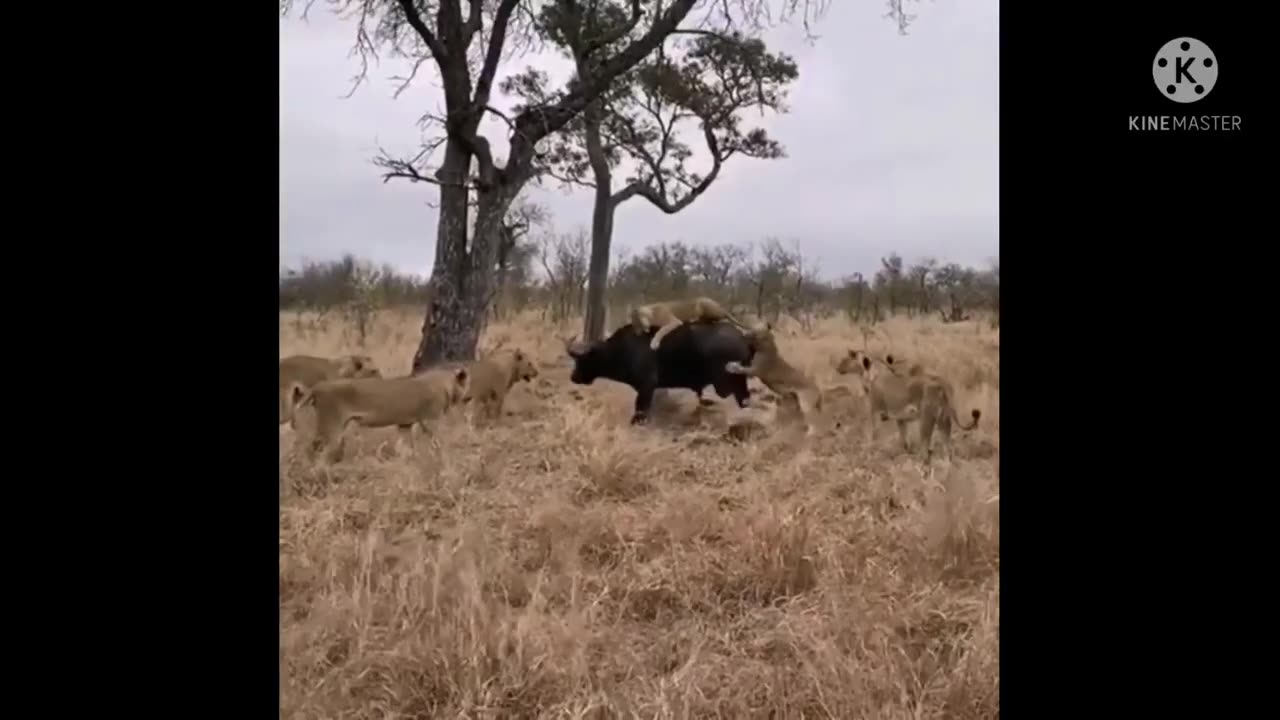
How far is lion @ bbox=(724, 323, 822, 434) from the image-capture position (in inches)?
141

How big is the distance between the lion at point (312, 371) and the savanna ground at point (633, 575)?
0.21 ft

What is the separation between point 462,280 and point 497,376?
0.80 metres

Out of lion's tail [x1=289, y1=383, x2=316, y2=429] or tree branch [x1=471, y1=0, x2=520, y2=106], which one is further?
tree branch [x1=471, y1=0, x2=520, y2=106]

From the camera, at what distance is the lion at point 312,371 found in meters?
2.20

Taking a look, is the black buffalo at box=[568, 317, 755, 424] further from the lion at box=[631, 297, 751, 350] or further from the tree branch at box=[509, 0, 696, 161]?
the tree branch at box=[509, 0, 696, 161]

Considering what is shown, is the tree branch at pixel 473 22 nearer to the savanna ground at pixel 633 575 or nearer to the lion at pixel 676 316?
the lion at pixel 676 316

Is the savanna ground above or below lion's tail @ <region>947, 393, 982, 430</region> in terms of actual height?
below

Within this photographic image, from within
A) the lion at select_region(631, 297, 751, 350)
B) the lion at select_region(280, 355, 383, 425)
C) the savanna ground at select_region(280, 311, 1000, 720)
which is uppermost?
the lion at select_region(631, 297, 751, 350)

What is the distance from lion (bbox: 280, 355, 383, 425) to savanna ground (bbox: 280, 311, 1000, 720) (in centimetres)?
6
